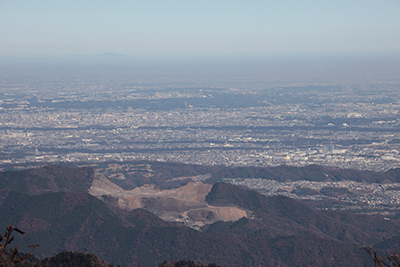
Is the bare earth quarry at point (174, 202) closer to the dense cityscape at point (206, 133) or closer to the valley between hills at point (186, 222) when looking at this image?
the valley between hills at point (186, 222)

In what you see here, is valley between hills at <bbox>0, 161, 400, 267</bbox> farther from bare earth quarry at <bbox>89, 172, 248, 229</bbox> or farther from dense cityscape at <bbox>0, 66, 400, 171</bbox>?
dense cityscape at <bbox>0, 66, 400, 171</bbox>

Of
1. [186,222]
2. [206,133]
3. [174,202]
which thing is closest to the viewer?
[186,222]

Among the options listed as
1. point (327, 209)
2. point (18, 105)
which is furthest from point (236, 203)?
point (18, 105)

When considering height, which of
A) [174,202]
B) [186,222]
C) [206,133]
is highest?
[174,202]

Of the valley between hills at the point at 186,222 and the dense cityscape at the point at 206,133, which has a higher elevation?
the valley between hills at the point at 186,222

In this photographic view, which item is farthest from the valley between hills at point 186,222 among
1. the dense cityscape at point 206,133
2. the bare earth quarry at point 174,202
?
the dense cityscape at point 206,133

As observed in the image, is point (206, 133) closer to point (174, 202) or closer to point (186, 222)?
point (174, 202)

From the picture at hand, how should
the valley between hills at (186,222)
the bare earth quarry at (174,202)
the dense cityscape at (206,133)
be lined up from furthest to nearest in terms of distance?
the dense cityscape at (206,133), the bare earth quarry at (174,202), the valley between hills at (186,222)

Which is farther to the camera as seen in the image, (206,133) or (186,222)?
(206,133)

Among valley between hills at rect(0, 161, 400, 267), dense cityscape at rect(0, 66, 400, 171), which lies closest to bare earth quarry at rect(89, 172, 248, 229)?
valley between hills at rect(0, 161, 400, 267)

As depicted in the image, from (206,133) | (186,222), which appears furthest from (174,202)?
(206,133)
